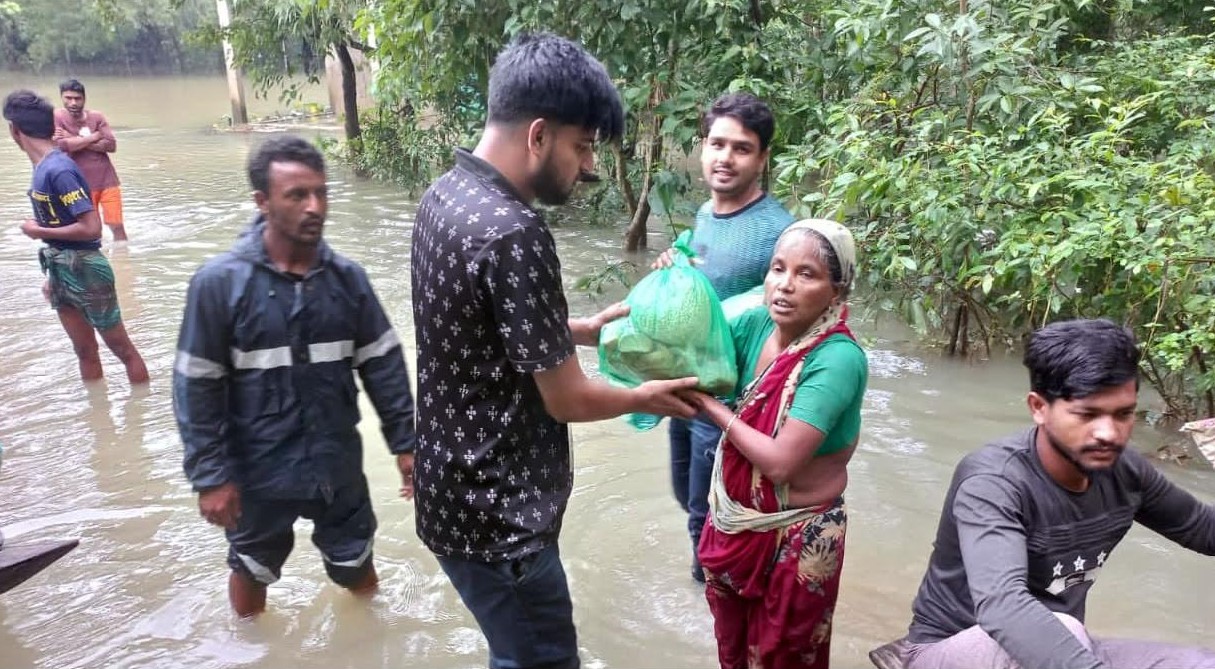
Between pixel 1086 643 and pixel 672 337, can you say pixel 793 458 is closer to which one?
pixel 672 337

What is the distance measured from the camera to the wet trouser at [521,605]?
199 cm

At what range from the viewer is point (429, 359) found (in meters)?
1.93

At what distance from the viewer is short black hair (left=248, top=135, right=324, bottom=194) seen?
8.50ft

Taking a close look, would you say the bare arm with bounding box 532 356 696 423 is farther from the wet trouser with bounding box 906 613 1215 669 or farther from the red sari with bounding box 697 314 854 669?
the wet trouser with bounding box 906 613 1215 669

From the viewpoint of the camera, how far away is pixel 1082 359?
1815 mm

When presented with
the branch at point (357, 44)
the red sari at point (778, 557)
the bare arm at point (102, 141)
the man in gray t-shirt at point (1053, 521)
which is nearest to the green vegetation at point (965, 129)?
the man in gray t-shirt at point (1053, 521)

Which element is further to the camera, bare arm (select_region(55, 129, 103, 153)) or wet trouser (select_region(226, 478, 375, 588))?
bare arm (select_region(55, 129, 103, 153))

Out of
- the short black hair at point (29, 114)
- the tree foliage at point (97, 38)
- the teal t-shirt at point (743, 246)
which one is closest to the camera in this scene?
the teal t-shirt at point (743, 246)

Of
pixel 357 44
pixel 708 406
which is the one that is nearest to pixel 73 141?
pixel 357 44

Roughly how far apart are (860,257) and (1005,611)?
10.6 feet

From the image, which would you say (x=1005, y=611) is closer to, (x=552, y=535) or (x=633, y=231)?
(x=552, y=535)

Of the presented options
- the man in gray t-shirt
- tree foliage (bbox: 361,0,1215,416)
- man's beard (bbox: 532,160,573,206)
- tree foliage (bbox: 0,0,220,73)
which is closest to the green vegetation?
tree foliage (bbox: 361,0,1215,416)

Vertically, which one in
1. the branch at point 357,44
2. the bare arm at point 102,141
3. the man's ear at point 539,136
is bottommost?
the bare arm at point 102,141

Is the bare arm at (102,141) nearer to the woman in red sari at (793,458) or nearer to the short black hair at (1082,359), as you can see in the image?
the woman in red sari at (793,458)
